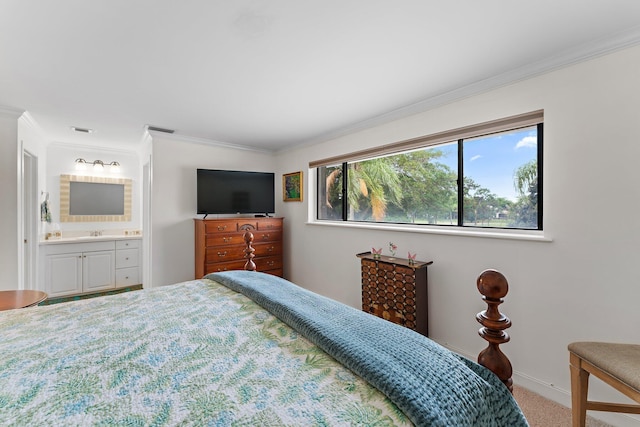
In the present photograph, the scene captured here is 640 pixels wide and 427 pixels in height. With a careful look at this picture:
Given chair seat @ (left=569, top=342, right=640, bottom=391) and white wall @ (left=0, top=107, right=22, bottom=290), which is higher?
white wall @ (left=0, top=107, right=22, bottom=290)

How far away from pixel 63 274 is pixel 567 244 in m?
5.63

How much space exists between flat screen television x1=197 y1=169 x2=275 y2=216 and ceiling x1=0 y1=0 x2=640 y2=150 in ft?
4.10

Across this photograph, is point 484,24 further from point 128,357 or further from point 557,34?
point 128,357

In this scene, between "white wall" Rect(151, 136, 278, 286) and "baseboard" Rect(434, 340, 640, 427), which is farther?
"white wall" Rect(151, 136, 278, 286)

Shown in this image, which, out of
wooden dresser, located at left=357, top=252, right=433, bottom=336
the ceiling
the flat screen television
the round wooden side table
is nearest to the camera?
the ceiling

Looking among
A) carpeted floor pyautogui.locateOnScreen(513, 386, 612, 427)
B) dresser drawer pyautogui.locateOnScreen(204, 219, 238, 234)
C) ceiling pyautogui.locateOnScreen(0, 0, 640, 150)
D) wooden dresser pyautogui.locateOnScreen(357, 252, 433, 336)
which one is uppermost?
ceiling pyautogui.locateOnScreen(0, 0, 640, 150)

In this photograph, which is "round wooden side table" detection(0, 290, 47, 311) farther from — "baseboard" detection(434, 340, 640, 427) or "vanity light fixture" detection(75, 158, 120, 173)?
"baseboard" detection(434, 340, 640, 427)

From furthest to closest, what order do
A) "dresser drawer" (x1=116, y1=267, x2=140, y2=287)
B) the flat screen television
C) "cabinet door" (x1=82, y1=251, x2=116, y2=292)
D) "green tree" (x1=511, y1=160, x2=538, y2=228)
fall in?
"dresser drawer" (x1=116, y1=267, x2=140, y2=287), "cabinet door" (x1=82, y1=251, x2=116, y2=292), the flat screen television, "green tree" (x1=511, y1=160, x2=538, y2=228)

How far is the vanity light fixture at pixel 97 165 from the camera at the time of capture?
439 cm

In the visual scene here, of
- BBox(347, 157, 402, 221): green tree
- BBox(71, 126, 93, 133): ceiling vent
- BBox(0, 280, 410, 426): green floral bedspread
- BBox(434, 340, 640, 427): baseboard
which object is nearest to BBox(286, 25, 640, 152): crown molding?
BBox(347, 157, 402, 221): green tree

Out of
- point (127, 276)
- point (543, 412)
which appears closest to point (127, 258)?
point (127, 276)

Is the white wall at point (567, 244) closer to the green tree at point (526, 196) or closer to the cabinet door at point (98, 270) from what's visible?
the green tree at point (526, 196)

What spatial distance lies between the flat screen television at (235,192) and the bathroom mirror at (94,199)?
186 cm

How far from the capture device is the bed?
0.74m
